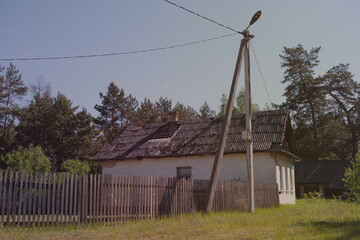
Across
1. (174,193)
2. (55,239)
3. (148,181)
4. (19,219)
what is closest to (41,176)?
(19,219)

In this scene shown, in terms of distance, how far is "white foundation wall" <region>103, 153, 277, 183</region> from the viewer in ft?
71.6

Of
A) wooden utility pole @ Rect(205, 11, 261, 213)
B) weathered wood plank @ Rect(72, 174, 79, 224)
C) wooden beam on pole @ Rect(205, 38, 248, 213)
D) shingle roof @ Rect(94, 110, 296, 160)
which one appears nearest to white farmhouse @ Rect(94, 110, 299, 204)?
shingle roof @ Rect(94, 110, 296, 160)

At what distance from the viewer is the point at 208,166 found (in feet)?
75.5

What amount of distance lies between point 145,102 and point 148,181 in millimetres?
49433

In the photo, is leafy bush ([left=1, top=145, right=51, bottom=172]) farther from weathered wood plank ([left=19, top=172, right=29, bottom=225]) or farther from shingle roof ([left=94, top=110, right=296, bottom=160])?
weathered wood plank ([left=19, top=172, right=29, bottom=225])

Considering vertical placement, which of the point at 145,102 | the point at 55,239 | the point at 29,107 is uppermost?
the point at 145,102

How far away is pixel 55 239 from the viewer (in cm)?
834

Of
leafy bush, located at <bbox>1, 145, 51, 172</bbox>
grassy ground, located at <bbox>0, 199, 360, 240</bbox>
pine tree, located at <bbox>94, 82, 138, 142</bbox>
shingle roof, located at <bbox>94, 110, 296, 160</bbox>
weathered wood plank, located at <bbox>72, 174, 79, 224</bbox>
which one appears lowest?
grassy ground, located at <bbox>0, 199, 360, 240</bbox>

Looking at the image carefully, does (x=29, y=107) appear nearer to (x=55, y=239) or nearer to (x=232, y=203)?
(x=232, y=203)

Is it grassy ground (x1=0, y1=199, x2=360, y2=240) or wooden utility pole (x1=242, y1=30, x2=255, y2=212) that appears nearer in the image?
grassy ground (x1=0, y1=199, x2=360, y2=240)

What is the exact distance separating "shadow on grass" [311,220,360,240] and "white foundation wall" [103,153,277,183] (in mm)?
10600

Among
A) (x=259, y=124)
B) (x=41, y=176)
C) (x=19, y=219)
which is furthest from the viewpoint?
(x=259, y=124)

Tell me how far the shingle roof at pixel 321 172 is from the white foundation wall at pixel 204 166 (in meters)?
22.1

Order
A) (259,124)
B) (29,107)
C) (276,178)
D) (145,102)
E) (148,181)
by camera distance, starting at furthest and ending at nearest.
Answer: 1. (145,102)
2. (29,107)
3. (259,124)
4. (276,178)
5. (148,181)
